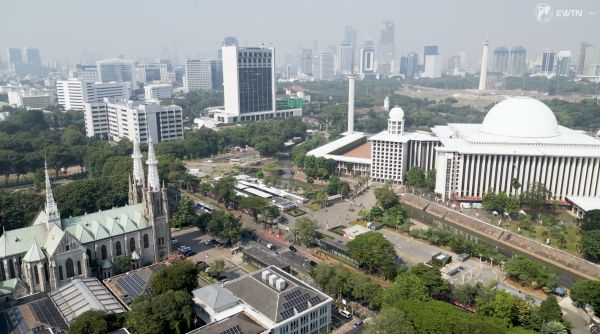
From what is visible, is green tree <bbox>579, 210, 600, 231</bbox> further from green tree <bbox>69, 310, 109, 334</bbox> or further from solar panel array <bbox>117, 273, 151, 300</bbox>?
green tree <bbox>69, 310, 109, 334</bbox>

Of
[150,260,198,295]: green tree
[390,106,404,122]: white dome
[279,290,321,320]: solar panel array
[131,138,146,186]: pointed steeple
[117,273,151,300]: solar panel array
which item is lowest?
[117,273,151,300]: solar panel array

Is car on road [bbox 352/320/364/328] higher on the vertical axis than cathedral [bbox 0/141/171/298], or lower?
lower

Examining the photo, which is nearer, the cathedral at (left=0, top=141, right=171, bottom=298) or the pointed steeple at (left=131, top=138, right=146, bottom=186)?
the cathedral at (left=0, top=141, right=171, bottom=298)

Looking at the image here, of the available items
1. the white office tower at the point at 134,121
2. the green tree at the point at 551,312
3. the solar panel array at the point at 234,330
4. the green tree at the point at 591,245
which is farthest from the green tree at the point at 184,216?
the white office tower at the point at 134,121

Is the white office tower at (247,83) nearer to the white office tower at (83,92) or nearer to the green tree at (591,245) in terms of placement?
the white office tower at (83,92)

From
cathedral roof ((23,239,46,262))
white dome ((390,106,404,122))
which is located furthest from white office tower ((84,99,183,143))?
cathedral roof ((23,239,46,262))

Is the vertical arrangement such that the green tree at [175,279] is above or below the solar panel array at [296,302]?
above
